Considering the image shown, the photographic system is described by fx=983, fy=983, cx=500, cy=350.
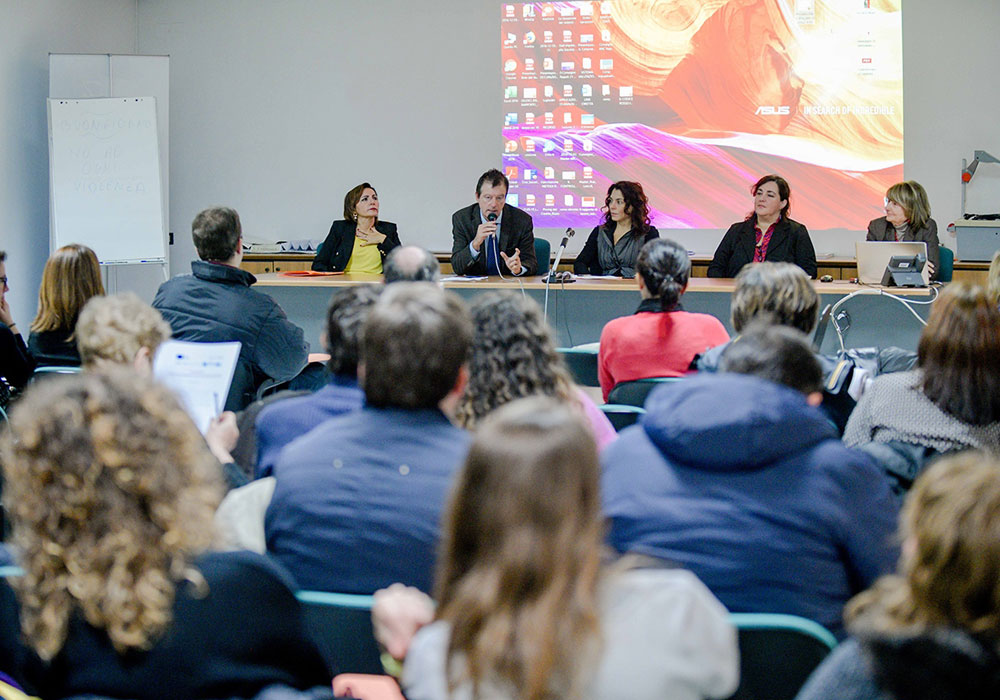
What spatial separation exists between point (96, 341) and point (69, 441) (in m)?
1.30

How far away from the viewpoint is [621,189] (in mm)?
5770

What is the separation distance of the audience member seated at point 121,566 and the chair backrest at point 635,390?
6.21 feet

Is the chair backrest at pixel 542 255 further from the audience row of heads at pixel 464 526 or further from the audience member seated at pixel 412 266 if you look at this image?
the audience row of heads at pixel 464 526

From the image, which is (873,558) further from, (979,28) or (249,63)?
(249,63)

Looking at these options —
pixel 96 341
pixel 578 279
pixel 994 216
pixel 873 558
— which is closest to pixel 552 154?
pixel 578 279

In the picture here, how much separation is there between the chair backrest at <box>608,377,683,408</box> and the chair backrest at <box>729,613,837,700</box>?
5.18ft

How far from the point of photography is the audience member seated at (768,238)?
215 inches

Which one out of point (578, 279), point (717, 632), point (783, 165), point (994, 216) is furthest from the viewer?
point (783, 165)

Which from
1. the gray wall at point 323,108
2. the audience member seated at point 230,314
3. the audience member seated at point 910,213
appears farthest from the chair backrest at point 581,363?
the gray wall at point 323,108

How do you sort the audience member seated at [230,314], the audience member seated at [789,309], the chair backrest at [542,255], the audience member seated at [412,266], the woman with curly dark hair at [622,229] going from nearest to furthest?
the audience member seated at [789,309] → the audience member seated at [412,266] → the audience member seated at [230,314] → the woman with curly dark hair at [622,229] → the chair backrest at [542,255]

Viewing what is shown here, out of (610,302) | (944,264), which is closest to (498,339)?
(610,302)

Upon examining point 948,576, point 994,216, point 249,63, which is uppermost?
point 249,63

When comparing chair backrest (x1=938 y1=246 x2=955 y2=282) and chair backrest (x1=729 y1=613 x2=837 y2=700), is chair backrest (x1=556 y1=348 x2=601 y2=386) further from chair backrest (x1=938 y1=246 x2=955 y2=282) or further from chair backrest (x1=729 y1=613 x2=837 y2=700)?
chair backrest (x1=938 y1=246 x2=955 y2=282)

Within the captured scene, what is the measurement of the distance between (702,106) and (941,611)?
6.16 m
